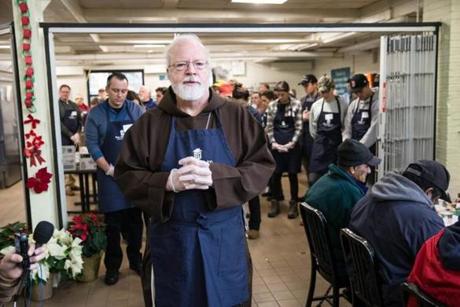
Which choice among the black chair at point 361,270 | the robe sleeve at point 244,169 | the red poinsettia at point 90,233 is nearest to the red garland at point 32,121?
the red poinsettia at point 90,233

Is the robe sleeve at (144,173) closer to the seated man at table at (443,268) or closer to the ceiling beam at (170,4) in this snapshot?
the seated man at table at (443,268)

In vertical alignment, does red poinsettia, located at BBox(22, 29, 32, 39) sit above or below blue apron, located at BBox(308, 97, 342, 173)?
above

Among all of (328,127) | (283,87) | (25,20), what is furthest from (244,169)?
(283,87)

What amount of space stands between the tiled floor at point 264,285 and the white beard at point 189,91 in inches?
76.7

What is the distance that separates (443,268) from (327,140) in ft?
11.3

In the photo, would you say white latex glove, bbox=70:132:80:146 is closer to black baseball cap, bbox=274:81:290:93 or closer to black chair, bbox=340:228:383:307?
black baseball cap, bbox=274:81:290:93

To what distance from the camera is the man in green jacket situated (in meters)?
2.54

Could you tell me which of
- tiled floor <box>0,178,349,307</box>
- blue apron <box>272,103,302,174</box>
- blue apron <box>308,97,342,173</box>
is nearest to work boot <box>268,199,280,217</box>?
blue apron <box>272,103,302,174</box>

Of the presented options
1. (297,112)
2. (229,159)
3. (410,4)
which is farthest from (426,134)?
(229,159)

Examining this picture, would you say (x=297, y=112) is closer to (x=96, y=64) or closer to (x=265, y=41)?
(x=265, y=41)

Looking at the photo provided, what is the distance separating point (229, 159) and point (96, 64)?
11174 millimetres

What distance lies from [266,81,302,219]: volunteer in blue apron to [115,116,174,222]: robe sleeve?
354cm

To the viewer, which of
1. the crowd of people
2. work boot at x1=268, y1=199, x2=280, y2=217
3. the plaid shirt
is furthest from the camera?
work boot at x1=268, y1=199, x2=280, y2=217

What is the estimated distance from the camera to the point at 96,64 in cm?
1202
